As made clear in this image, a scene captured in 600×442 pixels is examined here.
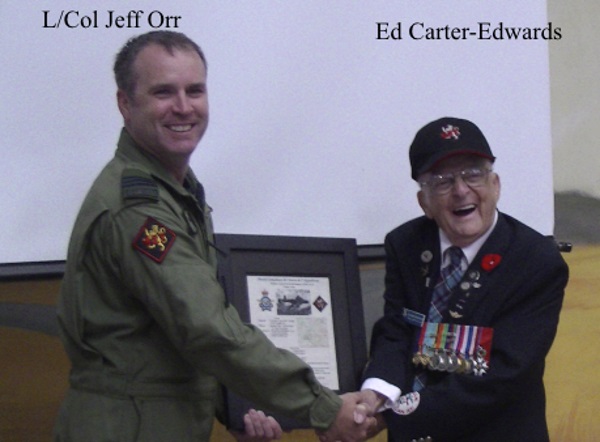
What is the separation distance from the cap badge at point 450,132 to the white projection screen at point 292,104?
0.72 metres

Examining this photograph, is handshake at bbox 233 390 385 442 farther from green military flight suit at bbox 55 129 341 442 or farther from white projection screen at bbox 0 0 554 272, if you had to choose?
white projection screen at bbox 0 0 554 272

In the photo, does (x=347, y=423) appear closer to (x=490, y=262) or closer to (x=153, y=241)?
(x=490, y=262)

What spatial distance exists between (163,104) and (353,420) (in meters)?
0.90

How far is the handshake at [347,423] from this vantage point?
9.34ft

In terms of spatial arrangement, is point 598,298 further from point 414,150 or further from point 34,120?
point 34,120

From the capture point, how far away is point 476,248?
289cm

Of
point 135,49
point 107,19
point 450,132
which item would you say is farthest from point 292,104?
point 135,49

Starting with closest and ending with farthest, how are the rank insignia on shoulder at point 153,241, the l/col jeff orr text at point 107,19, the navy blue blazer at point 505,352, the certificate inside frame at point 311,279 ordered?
the rank insignia on shoulder at point 153,241 → the navy blue blazer at point 505,352 → the certificate inside frame at point 311,279 → the l/col jeff orr text at point 107,19

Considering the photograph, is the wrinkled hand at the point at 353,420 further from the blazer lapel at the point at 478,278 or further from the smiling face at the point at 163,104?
the smiling face at the point at 163,104

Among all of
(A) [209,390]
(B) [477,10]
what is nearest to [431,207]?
(A) [209,390]

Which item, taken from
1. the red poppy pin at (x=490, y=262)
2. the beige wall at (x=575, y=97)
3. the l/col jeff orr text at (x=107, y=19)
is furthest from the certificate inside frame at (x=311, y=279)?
the beige wall at (x=575, y=97)

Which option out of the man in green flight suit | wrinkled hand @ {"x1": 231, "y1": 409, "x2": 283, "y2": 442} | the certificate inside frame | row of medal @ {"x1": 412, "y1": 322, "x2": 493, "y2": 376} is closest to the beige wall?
the certificate inside frame

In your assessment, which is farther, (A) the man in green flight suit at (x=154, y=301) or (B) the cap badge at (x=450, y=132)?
(B) the cap badge at (x=450, y=132)

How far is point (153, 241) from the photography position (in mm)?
2520
